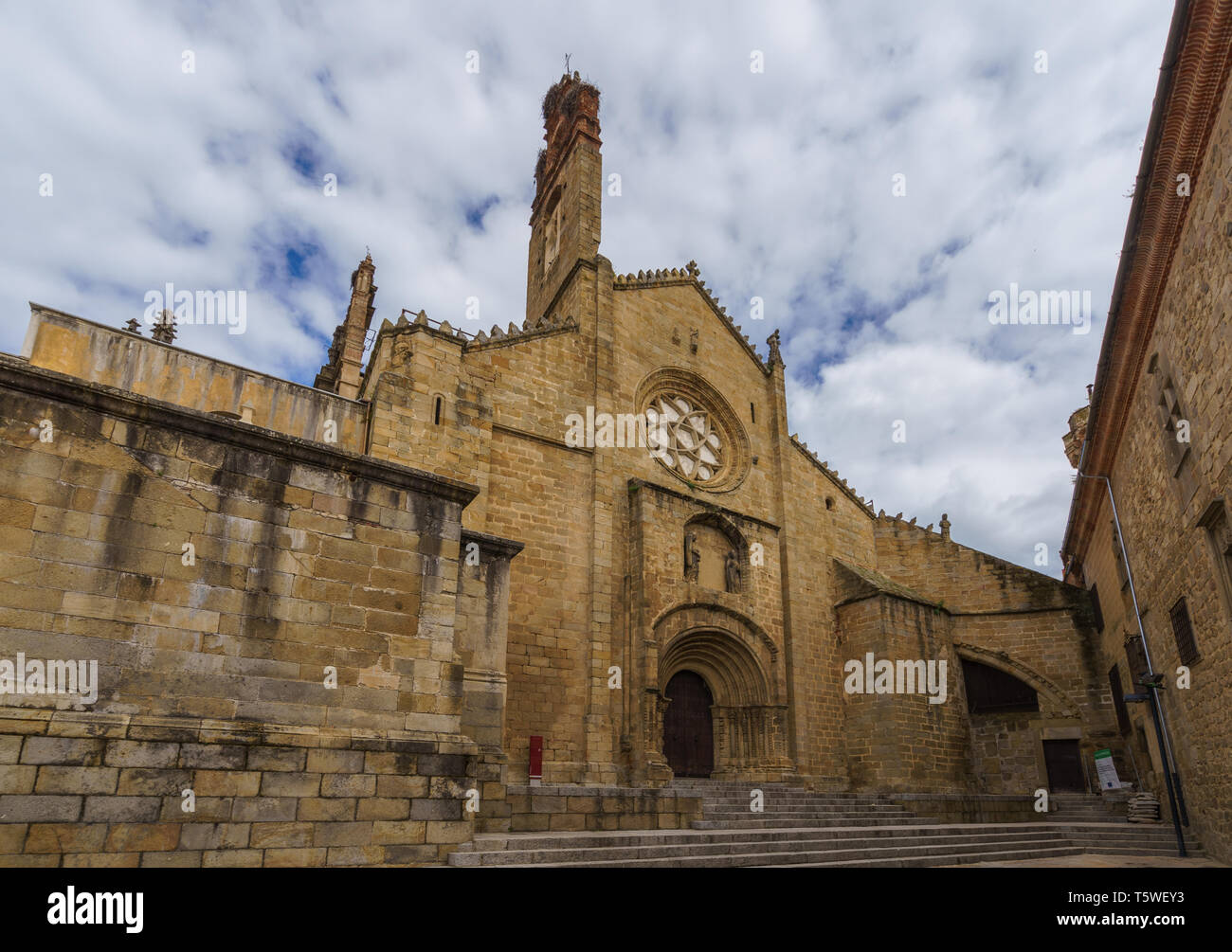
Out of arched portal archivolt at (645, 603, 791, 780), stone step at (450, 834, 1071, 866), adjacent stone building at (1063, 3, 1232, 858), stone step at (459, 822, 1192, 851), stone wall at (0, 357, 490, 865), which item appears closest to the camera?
stone wall at (0, 357, 490, 865)

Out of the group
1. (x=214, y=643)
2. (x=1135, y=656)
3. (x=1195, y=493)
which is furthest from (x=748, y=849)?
(x=1135, y=656)

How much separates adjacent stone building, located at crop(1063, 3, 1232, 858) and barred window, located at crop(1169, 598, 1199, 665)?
42 millimetres

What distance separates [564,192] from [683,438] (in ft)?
25.1

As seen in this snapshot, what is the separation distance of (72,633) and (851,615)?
16483 millimetres

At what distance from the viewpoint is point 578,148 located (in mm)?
20109

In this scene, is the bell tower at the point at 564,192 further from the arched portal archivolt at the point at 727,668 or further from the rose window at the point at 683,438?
the arched portal archivolt at the point at 727,668

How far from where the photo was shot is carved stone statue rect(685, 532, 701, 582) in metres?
16.7

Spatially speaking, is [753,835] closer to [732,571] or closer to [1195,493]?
[1195,493]

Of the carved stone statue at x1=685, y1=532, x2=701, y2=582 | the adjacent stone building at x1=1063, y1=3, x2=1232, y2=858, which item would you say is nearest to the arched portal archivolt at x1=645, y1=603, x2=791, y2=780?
the carved stone statue at x1=685, y1=532, x2=701, y2=582

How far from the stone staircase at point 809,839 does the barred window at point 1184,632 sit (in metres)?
3.35

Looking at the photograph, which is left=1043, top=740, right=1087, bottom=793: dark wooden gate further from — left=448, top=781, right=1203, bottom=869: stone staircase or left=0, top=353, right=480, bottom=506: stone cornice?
left=0, top=353, right=480, bottom=506: stone cornice

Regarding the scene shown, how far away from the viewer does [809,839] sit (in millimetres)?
10602

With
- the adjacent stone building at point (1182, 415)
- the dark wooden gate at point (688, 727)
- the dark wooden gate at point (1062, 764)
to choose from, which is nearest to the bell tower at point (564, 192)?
the dark wooden gate at point (688, 727)
